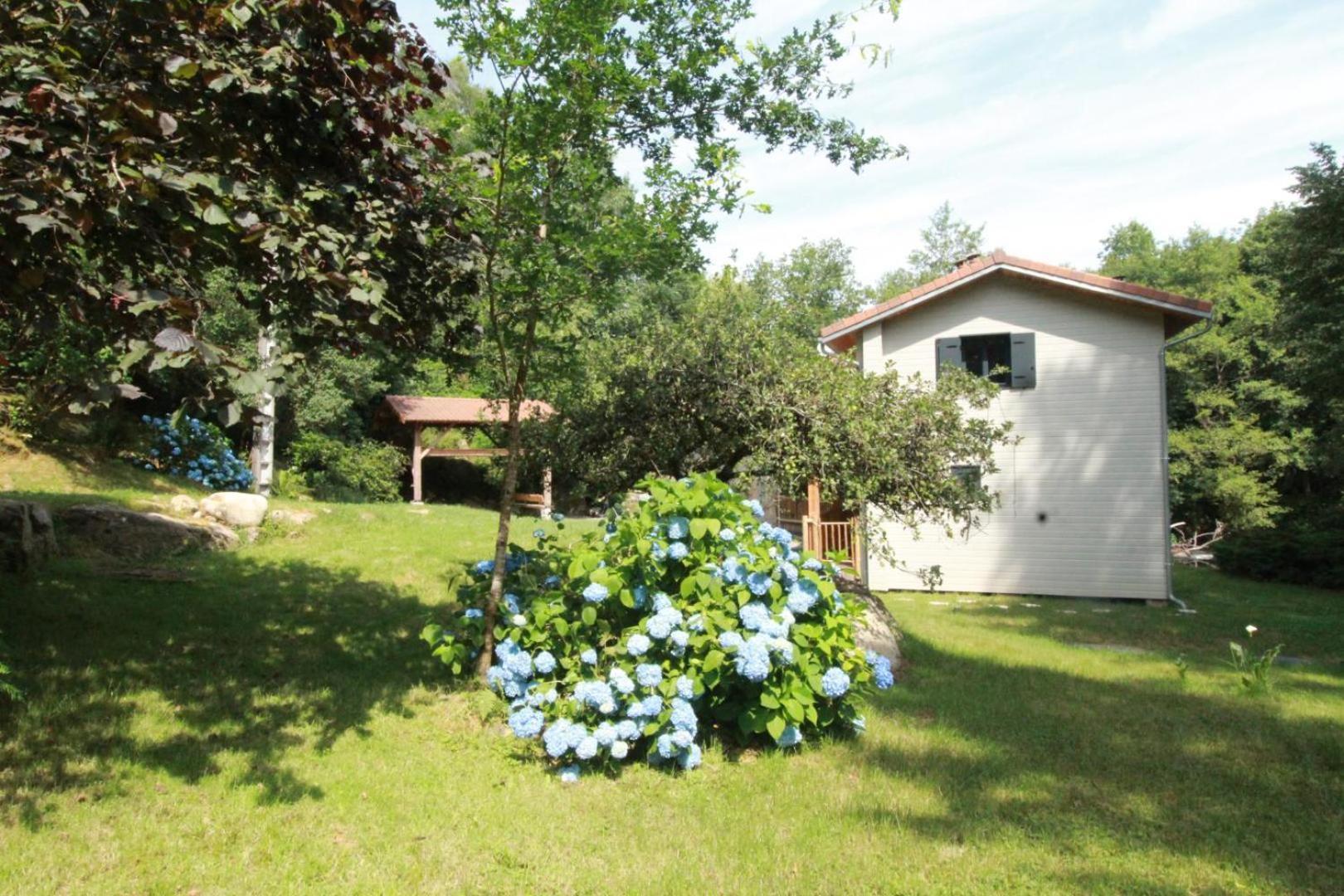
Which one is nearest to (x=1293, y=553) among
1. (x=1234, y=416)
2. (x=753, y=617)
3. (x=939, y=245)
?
(x=1234, y=416)

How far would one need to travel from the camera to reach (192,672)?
541cm

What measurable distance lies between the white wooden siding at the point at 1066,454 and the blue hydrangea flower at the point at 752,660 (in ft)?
35.2

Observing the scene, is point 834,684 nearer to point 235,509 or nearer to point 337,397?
point 235,509

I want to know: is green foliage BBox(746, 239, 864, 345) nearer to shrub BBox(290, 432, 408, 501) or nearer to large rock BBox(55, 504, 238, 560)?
shrub BBox(290, 432, 408, 501)

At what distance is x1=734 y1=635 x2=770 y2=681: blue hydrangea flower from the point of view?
14.4 feet

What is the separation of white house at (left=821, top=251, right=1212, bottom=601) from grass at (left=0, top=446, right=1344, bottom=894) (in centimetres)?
754

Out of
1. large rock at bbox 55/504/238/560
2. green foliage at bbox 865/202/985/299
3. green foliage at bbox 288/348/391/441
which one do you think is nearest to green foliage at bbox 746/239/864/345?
green foliage at bbox 865/202/985/299

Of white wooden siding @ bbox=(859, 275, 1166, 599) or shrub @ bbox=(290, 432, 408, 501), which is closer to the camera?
white wooden siding @ bbox=(859, 275, 1166, 599)

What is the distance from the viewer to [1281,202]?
102 ft

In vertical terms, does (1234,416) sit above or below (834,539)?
above

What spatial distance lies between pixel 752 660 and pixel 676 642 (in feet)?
1.44

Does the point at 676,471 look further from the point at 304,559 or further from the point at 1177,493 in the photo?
the point at 1177,493

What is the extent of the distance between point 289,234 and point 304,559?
6037 mm

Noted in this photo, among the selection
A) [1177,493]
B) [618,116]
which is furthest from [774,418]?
[1177,493]
